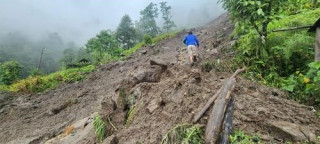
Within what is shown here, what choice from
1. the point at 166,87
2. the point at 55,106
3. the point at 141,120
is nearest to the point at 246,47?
the point at 166,87

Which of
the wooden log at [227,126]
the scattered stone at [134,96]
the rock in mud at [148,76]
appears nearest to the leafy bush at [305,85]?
the wooden log at [227,126]

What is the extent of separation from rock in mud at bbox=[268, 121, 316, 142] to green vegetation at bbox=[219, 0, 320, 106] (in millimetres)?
2088

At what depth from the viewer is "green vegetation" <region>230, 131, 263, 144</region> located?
4.46 metres

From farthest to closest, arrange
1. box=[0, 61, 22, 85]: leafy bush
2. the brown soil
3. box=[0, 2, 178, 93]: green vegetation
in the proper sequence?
box=[0, 61, 22, 85]: leafy bush, box=[0, 2, 178, 93]: green vegetation, the brown soil

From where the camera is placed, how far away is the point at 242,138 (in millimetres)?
4582

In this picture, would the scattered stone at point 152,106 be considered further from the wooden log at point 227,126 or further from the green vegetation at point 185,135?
the wooden log at point 227,126

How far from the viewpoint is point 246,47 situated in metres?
9.62

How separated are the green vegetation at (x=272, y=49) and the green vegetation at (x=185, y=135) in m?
3.29

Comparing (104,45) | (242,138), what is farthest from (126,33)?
(242,138)

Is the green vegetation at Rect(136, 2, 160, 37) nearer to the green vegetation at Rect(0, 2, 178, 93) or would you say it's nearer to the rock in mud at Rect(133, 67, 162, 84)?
the green vegetation at Rect(0, 2, 178, 93)

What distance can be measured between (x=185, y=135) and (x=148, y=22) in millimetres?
73190

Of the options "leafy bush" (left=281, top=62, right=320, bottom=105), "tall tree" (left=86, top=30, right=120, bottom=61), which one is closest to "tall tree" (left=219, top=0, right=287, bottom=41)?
"leafy bush" (left=281, top=62, right=320, bottom=105)

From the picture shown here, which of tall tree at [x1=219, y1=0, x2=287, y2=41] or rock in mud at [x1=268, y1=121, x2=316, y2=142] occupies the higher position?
tall tree at [x1=219, y1=0, x2=287, y2=41]

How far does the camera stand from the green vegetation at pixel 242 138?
4.46 metres
